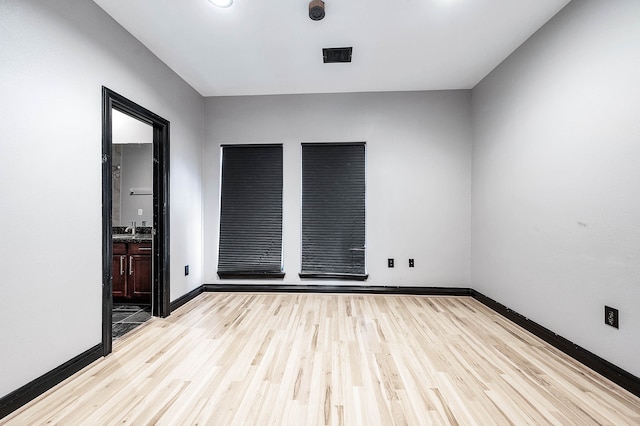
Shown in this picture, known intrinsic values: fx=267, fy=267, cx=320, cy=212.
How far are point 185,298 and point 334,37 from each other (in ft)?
11.4

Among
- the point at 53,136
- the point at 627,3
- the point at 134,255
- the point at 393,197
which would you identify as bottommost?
the point at 134,255

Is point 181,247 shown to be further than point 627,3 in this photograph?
Yes

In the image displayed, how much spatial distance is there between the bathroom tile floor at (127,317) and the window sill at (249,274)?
990 mm

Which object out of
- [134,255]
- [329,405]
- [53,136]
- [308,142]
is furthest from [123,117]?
[329,405]

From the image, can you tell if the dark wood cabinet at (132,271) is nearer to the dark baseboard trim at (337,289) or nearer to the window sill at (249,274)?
the dark baseboard trim at (337,289)

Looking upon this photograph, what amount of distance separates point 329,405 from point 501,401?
106cm

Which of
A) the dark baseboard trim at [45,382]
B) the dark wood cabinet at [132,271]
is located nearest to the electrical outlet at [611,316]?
the dark baseboard trim at [45,382]

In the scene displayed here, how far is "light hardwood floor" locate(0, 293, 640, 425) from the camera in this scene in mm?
1523

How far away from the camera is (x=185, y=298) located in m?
3.43

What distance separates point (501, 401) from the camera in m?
1.64

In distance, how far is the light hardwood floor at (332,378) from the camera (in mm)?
1523

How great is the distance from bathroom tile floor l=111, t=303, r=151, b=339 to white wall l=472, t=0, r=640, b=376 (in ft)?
13.2

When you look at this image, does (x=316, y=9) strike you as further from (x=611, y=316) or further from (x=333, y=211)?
(x=611, y=316)

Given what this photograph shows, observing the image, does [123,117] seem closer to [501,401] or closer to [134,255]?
[134,255]
